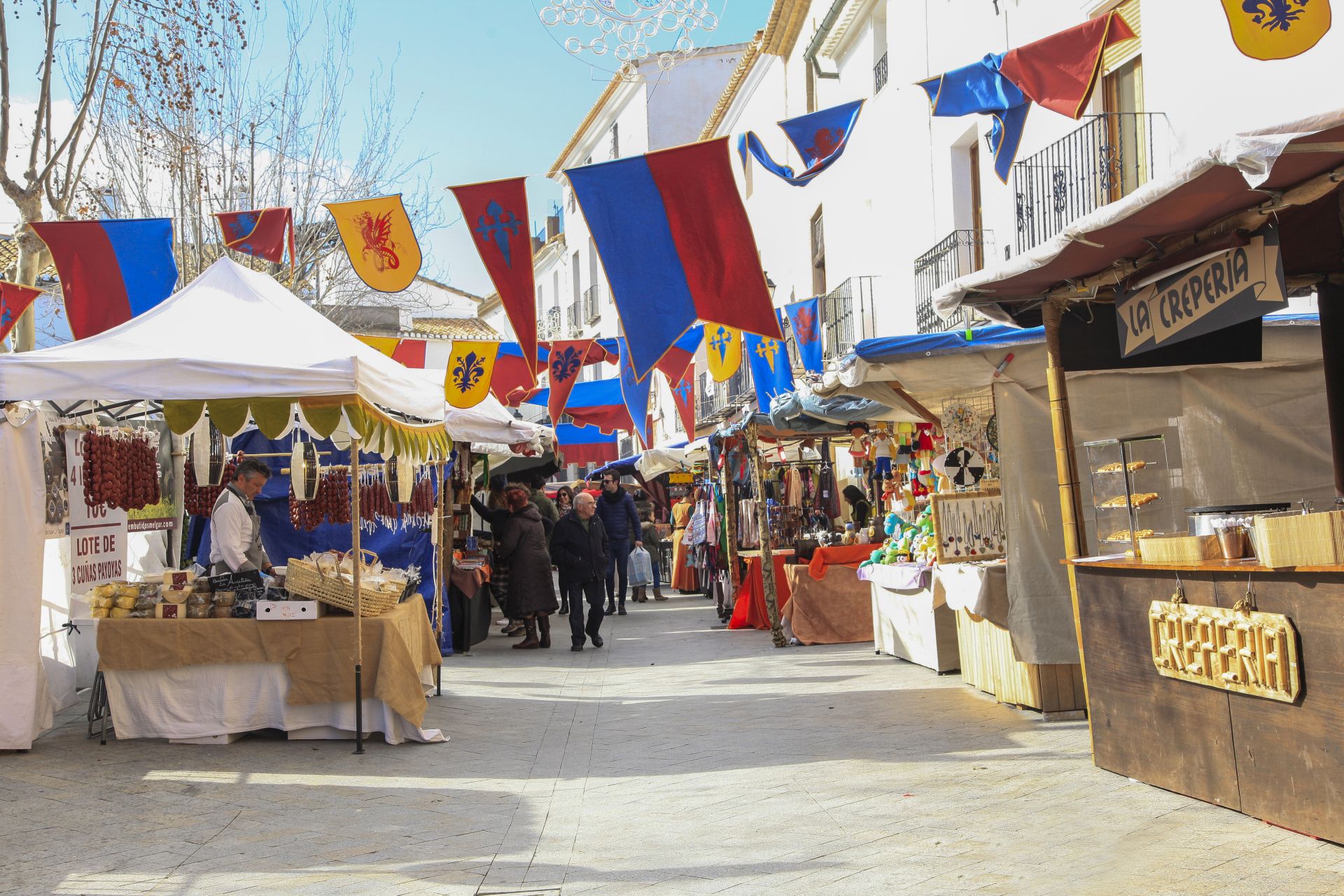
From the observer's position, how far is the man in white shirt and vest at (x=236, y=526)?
842 cm

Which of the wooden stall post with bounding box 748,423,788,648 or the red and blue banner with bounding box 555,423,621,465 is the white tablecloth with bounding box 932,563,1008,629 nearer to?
the wooden stall post with bounding box 748,423,788,648

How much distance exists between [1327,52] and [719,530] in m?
10.6

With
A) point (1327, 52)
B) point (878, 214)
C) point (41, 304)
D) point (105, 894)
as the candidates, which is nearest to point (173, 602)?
point (105, 894)

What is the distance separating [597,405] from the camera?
786 inches

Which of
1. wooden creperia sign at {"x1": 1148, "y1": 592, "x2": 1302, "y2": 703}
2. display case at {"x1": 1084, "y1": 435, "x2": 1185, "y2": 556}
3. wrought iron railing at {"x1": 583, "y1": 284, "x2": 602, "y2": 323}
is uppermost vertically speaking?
wrought iron railing at {"x1": 583, "y1": 284, "x2": 602, "y2": 323}

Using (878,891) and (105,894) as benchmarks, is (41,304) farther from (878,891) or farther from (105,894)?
(878,891)

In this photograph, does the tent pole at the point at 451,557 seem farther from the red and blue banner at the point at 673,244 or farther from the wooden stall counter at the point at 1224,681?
the wooden stall counter at the point at 1224,681

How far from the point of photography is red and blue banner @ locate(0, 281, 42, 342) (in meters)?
9.55

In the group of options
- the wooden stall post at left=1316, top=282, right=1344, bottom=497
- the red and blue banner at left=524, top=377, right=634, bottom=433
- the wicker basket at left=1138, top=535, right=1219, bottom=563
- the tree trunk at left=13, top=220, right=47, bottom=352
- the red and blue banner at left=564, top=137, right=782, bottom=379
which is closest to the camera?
the wicker basket at left=1138, top=535, right=1219, bottom=563

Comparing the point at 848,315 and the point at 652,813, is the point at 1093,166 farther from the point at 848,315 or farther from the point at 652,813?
the point at 652,813

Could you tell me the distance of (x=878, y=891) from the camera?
4.52 metres

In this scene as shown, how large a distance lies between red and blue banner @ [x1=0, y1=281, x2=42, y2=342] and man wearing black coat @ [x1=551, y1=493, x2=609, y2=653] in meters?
5.84

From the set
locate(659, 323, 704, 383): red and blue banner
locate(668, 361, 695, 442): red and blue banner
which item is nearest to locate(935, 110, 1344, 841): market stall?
locate(659, 323, 704, 383): red and blue banner

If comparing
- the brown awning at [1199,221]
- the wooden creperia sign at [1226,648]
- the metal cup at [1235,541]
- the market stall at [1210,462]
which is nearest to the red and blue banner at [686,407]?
the market stall at [1210,462]
